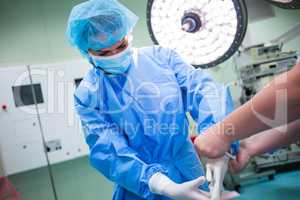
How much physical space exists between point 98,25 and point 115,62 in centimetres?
14

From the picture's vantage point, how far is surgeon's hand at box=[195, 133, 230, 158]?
28.0 inches

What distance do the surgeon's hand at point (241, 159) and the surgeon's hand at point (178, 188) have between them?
98 millimetres

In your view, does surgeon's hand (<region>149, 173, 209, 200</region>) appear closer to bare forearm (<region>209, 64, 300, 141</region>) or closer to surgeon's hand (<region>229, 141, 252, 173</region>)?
surgeon's hand (<region>229, 141, 252, 173</region>)

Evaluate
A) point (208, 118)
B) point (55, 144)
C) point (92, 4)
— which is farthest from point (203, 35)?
point (55, 144)

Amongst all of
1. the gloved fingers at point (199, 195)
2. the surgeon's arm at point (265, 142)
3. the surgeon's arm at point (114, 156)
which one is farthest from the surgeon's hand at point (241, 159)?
the surgeon's arm at point (114, 156)

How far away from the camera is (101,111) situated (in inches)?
43.3

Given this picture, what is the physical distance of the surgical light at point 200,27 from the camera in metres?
1.01

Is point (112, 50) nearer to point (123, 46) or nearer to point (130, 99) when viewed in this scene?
point (123, 46)

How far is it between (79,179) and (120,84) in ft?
5.85

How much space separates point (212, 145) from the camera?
2.38 ft

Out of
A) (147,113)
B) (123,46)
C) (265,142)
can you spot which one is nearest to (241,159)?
(265,142)

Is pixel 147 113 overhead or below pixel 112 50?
below

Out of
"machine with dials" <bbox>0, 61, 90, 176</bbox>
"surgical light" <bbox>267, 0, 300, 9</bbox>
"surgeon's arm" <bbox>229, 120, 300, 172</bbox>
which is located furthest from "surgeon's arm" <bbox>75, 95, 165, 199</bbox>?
"machine with dials" <bbox>0, 61, 90, 176</bbox>

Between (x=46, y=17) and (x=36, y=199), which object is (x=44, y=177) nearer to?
(x=36, y=199)
